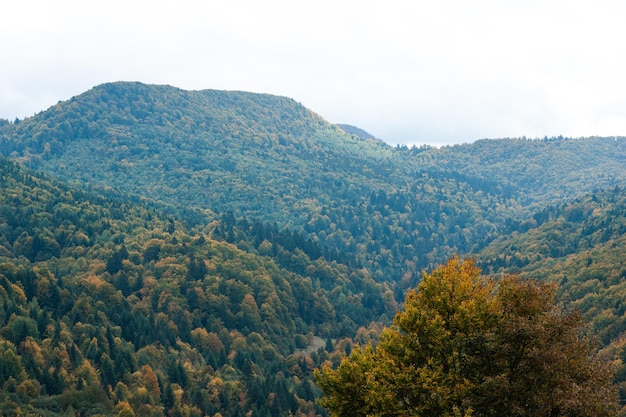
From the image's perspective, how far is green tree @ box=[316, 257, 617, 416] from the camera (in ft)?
112

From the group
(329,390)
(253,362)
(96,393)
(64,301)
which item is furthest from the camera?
(253,362)

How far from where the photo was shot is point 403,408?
38.7m

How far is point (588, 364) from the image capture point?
117ft

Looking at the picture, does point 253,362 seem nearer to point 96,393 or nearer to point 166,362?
point 166,362

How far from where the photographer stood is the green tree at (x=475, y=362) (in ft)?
112

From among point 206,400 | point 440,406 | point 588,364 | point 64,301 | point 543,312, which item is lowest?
point 206,400

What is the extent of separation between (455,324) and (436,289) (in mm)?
2759

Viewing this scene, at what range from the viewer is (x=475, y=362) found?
3681 centimetres

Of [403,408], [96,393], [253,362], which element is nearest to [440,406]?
[403,408]

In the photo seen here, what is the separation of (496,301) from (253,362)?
15151 cm

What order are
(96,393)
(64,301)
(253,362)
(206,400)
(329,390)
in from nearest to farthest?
(329,390)
(96,393)
(206,400)
(64,301)
(253,362)

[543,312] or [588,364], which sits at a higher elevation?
[543,312]

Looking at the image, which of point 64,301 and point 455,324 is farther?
point 64,301

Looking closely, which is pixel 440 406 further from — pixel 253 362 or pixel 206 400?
pixel 253 362
